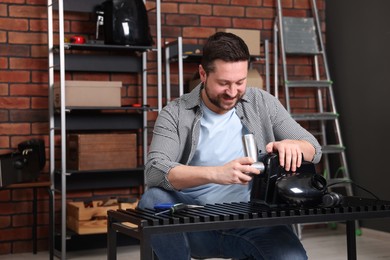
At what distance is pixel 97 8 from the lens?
4609 mm

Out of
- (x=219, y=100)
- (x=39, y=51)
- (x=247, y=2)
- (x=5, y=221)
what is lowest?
(x=5, y=221)

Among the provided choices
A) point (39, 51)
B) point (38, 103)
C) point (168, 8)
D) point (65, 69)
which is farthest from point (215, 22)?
point (38, 103)

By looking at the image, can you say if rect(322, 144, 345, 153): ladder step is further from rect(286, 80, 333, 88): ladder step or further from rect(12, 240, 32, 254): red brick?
rect(12, 240, 32, 254): red brick

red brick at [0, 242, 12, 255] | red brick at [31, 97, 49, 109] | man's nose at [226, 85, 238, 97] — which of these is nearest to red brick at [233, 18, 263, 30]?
red brick at [31, 97, 49, 109]

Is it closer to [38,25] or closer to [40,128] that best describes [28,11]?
[38,25]

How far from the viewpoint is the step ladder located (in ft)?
16.7

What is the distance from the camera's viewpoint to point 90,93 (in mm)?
4410

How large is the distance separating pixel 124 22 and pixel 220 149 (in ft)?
6.53

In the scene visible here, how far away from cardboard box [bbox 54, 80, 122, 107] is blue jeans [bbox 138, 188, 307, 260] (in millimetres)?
1945

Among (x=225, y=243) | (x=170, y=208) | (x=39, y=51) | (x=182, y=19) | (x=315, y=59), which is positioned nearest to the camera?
(x=170, y=208)

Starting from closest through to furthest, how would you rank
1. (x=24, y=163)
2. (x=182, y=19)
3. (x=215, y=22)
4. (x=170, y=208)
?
1. (x=170, y=208)
2. (x=24, y=163)
3. (x=182, y=19)
4. (x=215, y=22)

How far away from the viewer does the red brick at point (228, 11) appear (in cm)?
514

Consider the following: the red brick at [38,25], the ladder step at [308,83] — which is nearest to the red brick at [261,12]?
the ladder step at [308,83]

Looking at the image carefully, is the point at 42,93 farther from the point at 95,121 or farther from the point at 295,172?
the point at 295,172
